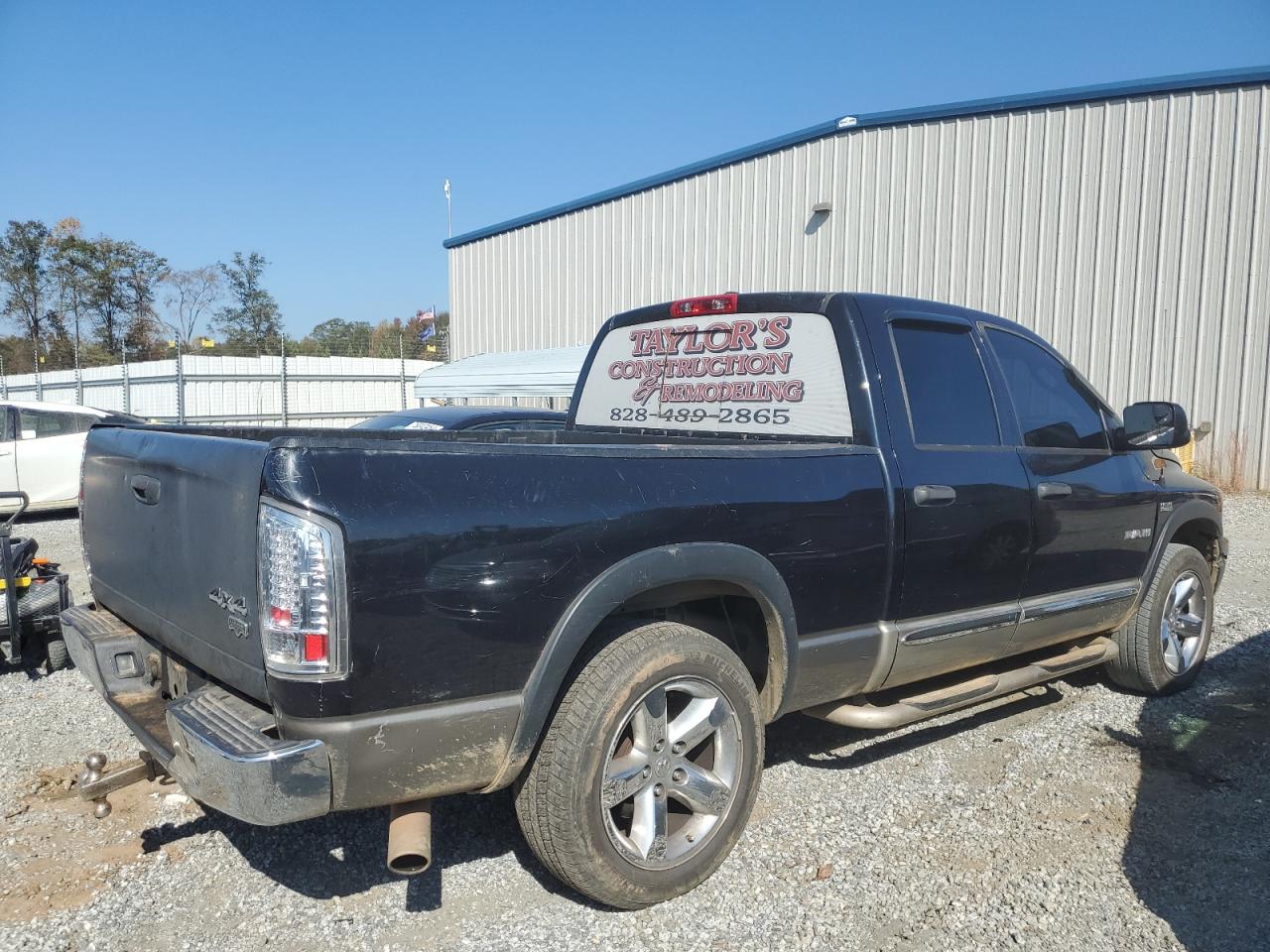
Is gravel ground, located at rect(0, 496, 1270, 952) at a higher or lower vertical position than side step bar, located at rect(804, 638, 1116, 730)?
lower

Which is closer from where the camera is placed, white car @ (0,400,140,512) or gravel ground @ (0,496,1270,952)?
gravel ground @ (0,496,1270,952)

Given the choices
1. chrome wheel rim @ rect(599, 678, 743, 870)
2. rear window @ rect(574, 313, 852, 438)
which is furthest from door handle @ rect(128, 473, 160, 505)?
rear window @ rect(574, 313, 852, 438)

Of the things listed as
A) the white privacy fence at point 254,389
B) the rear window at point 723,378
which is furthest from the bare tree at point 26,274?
the rear window at point 723,378

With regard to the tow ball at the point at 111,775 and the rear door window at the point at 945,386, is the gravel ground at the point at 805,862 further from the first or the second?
the rear door window at the point at 945,386

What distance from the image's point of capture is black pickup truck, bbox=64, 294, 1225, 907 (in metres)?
2.30

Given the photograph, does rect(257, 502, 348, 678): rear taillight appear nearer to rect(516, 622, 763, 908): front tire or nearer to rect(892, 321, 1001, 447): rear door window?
rect(516, 622, 763, 908): front tire

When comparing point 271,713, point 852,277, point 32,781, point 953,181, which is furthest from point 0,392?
point 271,713

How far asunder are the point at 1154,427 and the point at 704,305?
2.19 metres

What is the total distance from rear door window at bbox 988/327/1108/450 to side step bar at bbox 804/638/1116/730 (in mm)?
991

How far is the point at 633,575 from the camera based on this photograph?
270cm

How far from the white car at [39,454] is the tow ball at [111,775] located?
9.76m

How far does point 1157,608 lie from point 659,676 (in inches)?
129

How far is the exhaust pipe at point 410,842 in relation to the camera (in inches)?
95.4

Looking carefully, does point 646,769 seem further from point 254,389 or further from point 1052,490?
point 254,389
